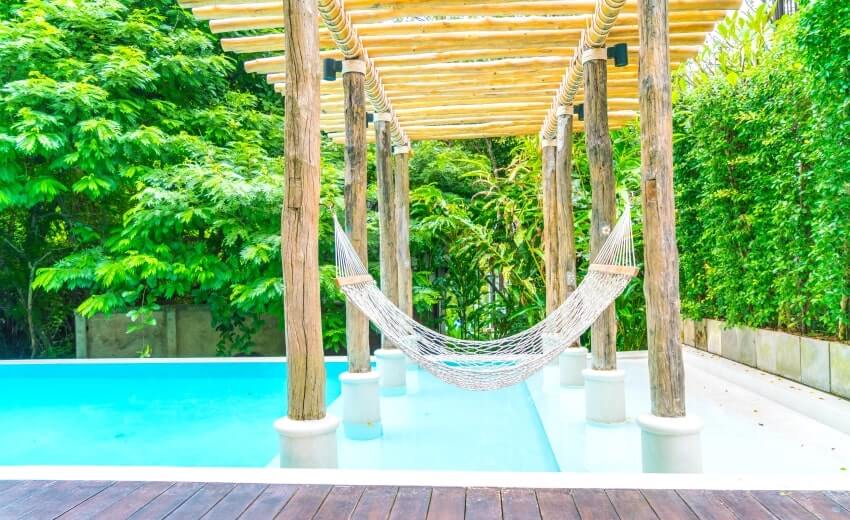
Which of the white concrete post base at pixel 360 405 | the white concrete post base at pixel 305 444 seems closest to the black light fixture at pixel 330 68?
the white concrete post base at pixel 360 405

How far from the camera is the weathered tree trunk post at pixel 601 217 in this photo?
2.94 metres

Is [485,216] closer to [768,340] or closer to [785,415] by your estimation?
[768,340]

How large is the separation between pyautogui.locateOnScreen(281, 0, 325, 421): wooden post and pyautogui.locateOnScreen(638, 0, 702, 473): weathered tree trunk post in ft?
3.81

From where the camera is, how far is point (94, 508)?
1705 mm

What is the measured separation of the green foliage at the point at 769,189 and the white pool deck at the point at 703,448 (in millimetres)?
461

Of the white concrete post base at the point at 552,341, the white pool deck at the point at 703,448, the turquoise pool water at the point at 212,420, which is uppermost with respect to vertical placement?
the white concrete post base at the point at 552,341

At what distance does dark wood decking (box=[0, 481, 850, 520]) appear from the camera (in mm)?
1602

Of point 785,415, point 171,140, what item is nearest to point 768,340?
point 785,415

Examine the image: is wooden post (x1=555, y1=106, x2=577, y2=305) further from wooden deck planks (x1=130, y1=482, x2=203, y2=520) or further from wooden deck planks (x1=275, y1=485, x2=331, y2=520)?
wooden deck planks (x1=130, y1=482, x2=203, y2=520)

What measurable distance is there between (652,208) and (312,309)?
1244 millimetres

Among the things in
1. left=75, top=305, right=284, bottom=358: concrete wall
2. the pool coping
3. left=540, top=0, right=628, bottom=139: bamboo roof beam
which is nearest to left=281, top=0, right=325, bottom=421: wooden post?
the pool coping

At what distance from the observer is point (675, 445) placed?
1974mm

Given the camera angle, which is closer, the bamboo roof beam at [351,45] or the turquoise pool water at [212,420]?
the bamboo roof beam at [351,45]

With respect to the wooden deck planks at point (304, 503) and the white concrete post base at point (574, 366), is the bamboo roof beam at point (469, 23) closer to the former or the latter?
the white concrete post base at point (574, 366)
